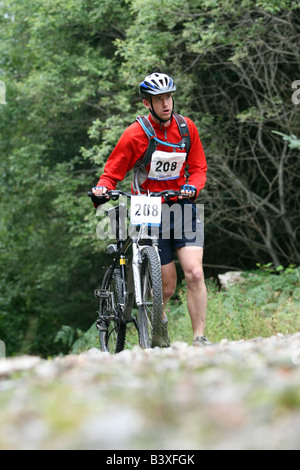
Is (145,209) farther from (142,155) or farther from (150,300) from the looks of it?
(150,300)

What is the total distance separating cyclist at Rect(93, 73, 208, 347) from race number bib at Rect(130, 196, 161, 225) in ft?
0.68

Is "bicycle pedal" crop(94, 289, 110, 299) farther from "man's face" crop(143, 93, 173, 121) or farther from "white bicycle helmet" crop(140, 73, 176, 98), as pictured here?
"white bicycle helmet" crop(140, 73, 176, 98)

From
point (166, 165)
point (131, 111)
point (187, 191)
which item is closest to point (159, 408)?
point (187, 191)

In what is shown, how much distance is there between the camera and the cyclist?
5.62m

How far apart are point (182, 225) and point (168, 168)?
1.54 ft

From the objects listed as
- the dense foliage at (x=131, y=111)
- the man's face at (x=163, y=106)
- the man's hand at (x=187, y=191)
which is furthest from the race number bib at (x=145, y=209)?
the dense foliage at (x=131, y=111)

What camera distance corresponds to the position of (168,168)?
5.66 m

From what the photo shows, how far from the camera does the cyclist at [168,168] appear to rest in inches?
221

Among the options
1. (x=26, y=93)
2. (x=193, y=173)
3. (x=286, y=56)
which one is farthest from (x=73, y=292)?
(x=193, y=173)

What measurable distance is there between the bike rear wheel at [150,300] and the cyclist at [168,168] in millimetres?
397

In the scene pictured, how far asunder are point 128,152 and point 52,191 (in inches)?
418

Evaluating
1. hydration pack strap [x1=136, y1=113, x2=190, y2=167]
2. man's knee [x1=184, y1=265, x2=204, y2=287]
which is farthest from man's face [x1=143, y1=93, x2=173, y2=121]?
man's knee [x1=184, y1=265, x2=204, y2=287]

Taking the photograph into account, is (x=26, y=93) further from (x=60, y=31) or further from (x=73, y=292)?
(x=73, y=292)

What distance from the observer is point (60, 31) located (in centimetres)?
1491
